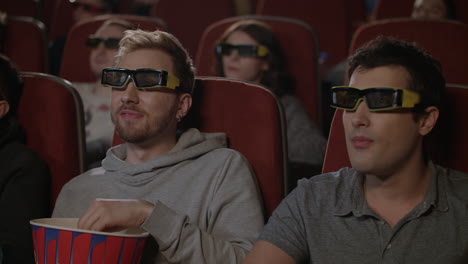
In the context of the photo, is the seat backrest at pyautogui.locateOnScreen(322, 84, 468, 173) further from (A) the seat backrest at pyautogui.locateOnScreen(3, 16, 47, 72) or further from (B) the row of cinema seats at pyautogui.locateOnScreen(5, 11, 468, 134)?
(A) the seat backrest at pyautogui.locateOnScreen(3, 16, 47, 72)

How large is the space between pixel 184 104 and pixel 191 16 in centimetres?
166

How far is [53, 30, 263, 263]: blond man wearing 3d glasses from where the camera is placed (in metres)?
1.25

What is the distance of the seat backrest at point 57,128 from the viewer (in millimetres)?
1612

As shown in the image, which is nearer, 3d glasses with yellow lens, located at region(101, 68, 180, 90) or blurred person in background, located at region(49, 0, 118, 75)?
3d glasses with yellow lens, located at region(101, 68, 180, 90)

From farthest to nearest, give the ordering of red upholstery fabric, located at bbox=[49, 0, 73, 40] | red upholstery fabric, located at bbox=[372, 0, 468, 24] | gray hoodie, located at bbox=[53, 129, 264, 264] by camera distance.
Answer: red upholstery fabric, located at bbox=[49, 0, 73, 40] < red upholstery fabric, located at bbox=[372, 0, 468, 24] < gray hoodie, located at bbox=[53, 129, 264, 264]

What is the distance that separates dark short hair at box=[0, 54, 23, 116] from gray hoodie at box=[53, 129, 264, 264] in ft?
0.88

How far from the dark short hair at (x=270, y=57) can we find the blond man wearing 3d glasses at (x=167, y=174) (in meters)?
0.66

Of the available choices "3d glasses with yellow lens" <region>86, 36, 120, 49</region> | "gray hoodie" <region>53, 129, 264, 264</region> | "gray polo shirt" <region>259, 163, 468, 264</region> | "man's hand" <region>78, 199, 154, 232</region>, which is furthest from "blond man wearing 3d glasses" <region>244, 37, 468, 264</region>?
"3d glasses with yellow lens" <region>86, 36, 120, 49</region>

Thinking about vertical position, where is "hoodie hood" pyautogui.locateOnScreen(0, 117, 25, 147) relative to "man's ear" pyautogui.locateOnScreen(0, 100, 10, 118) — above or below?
below

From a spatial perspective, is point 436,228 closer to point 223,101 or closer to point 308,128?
point 223,101

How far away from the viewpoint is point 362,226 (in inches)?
46.2

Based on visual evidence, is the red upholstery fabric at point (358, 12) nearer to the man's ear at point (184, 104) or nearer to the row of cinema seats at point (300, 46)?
the row of cinema seats at point (300, 46)

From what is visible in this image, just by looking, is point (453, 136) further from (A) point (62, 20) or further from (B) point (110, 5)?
(A) point (62, 20)

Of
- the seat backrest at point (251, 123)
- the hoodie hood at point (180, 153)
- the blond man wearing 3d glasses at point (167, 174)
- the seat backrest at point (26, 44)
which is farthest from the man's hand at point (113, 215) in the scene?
the seat backrest at point (26, 44)
